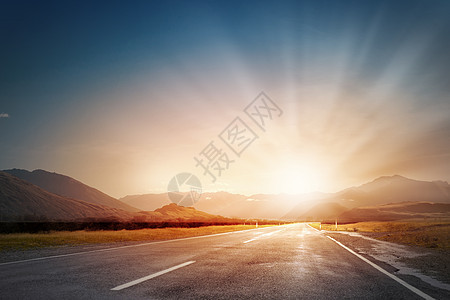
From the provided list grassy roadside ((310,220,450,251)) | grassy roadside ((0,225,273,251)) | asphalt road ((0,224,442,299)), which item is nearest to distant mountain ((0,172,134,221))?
grassy roadside ((0,225,273,251))

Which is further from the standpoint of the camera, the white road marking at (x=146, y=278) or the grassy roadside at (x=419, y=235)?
the grassy roadside at (x=419, y=235)

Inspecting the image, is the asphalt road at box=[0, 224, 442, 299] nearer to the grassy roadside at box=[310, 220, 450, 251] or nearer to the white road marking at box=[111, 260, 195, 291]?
the white road marking at box=[111, 260, 195, 291]

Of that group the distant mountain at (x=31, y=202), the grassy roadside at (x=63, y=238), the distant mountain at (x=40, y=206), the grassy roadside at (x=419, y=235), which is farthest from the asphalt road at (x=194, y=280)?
the distant mountain at (x=31, y=202)

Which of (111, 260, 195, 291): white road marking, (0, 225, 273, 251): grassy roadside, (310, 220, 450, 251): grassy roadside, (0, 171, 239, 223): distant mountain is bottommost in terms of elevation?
(310, 220, 450, 251): grassy roadside

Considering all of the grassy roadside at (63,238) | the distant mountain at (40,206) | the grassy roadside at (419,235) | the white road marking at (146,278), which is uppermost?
the distant mountain at (40,206)

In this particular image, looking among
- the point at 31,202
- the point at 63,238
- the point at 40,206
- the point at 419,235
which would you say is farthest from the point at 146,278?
the point at 40,206

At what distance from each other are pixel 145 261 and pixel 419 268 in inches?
285

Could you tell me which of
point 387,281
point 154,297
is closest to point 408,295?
point 387,281

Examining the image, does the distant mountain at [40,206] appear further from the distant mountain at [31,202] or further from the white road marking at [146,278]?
the white road marking at [146,278]

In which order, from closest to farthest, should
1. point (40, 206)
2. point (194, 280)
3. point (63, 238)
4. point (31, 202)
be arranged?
1. point (194, 280)
2. point (63, 238)
3. point (31, 202)
4. point (40, 206)

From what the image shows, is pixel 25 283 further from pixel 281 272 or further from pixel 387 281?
pixel 387 281

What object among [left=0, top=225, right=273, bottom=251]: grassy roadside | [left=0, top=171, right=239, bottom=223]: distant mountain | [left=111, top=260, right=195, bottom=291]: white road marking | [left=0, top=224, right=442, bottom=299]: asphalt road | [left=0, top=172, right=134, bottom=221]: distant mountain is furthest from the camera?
[left=0, top=172, right=134, bottom=221]: distant mountain

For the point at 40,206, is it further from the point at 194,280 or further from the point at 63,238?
the point at 194,280

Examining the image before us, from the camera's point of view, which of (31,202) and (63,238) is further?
(31,202)
